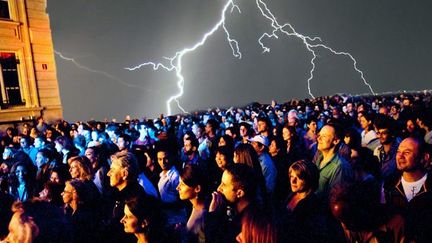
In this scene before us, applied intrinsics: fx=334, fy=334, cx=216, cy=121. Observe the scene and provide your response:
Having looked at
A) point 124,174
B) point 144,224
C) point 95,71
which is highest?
point 95,71

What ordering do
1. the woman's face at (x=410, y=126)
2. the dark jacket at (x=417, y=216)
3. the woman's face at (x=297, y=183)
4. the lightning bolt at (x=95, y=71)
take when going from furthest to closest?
the lightning bolt at (x=95, y=71), the woman's face at (x=410, y=126), the woman's face at (x=297, y=183), the dark jacket at (x=417, y=216)

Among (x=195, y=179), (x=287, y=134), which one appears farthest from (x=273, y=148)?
(x=195, y=179)

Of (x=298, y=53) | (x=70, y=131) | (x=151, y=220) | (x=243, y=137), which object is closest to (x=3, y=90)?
(x=70, y=131)

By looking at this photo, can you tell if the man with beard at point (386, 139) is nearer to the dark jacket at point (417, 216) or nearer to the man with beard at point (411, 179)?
the man with beard at point (411, 179)

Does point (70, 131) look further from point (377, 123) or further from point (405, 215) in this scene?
point (405, 215)

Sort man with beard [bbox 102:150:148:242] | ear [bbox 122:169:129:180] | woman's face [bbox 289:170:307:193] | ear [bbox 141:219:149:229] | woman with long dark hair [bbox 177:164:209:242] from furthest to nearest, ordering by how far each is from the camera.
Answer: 1. ear [bbox 122:169:129:180]
2. man with beard [bbox 102:150:148:242]
3. woman's face [bbox 289:170:307:193]
4. woman with long dark hair [bbox 177:164:209:242]
5. ear [bbox 141:219:149:229]

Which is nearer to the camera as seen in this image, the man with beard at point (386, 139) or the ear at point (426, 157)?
the ear at point (426, 157)

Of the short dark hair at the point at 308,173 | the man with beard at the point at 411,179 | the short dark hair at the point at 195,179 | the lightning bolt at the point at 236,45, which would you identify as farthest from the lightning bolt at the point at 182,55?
the man with beard at the point at 411,179

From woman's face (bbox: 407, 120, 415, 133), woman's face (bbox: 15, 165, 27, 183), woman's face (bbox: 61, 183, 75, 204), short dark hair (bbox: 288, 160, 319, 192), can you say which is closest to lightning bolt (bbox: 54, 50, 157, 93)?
woman's face (bbox: 15, 165, 27, 183)

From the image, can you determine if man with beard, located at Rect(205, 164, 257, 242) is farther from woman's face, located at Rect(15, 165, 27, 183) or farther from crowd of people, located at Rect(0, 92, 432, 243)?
woman's face, located at Rect(15, 165, 27, 183)

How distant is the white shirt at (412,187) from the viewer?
109 inches

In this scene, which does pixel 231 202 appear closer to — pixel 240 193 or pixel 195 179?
pixel 240 193

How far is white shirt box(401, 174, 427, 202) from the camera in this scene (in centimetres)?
278

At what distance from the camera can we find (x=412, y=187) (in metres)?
2.81
